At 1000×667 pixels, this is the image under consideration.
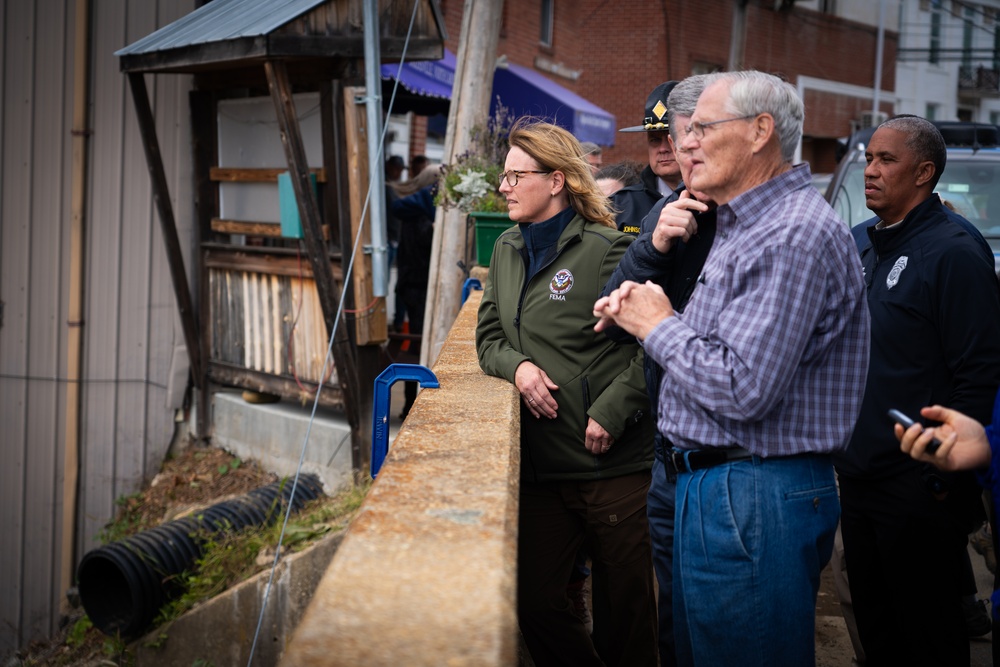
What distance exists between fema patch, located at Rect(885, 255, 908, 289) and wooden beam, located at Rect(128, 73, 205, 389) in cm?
605

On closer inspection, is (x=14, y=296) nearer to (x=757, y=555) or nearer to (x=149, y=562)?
(x=149, y=562)

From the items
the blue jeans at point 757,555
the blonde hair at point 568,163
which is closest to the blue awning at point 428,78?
the blonde hair at point 568,163

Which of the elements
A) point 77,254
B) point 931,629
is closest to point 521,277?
point 931,629

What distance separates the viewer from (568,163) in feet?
11.2

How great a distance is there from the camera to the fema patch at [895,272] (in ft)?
10.6

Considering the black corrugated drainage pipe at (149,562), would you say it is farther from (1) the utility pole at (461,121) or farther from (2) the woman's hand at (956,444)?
(2) the woman's hand at (956,444)

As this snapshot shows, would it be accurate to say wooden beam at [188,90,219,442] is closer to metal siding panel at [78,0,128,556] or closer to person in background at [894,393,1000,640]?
metal siding panel at [78,0,128,556]

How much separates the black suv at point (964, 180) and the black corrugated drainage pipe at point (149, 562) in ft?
13.9

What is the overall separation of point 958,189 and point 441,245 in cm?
339

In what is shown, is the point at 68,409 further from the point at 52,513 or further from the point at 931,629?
the point at 931,629

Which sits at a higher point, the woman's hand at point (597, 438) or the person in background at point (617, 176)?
the person in background at point (617, 176)

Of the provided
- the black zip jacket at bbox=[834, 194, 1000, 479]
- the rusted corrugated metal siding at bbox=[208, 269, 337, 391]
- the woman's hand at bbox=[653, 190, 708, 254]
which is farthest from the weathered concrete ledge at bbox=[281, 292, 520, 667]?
the rusted corrugated metal siding at bbox=[208, 269, 337, 391]

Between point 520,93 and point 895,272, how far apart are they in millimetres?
9246

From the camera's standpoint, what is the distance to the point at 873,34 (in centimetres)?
2767
